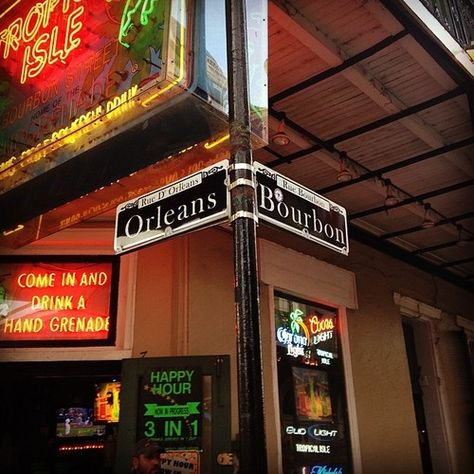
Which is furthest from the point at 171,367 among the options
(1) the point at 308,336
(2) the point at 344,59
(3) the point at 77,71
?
(2) the point at 344,59

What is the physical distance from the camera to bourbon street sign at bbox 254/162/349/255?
294 centimetres

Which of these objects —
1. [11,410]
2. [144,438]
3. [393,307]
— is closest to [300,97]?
[144,438]

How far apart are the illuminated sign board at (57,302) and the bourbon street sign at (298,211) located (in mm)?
3283

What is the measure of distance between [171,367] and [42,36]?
3309 millimetres

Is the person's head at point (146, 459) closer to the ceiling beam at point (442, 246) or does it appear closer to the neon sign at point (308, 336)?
the neon sign at point (308, 336)

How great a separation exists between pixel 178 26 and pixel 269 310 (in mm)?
4170

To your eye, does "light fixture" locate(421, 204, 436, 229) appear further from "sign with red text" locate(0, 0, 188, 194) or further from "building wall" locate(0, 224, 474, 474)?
"sign with red text" locate(0, 0, 188, 194)

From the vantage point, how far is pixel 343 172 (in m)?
6.78

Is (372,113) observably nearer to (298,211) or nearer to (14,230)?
(298,211)

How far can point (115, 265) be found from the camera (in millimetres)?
6090

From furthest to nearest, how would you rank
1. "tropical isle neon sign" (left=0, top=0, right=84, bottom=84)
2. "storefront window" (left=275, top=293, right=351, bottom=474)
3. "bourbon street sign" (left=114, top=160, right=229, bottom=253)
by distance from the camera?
1. "storefront window" (left=275, top=293, right=351, bottom=474)
2. "tropical isle neon sign" (left=0, top=0, right=84, bottom=84)
3. "bourbon street sign" (left=114, top=160, right=229, bottom=253)

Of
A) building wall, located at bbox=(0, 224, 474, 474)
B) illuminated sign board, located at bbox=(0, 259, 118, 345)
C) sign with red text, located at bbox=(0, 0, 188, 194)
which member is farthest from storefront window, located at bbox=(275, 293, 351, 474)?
sign with red text, located at bbox=(0, 0, 188, 194)

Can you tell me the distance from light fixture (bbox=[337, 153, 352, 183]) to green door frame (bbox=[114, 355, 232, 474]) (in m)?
2.63

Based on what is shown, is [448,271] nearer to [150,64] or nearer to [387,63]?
[387,63]
